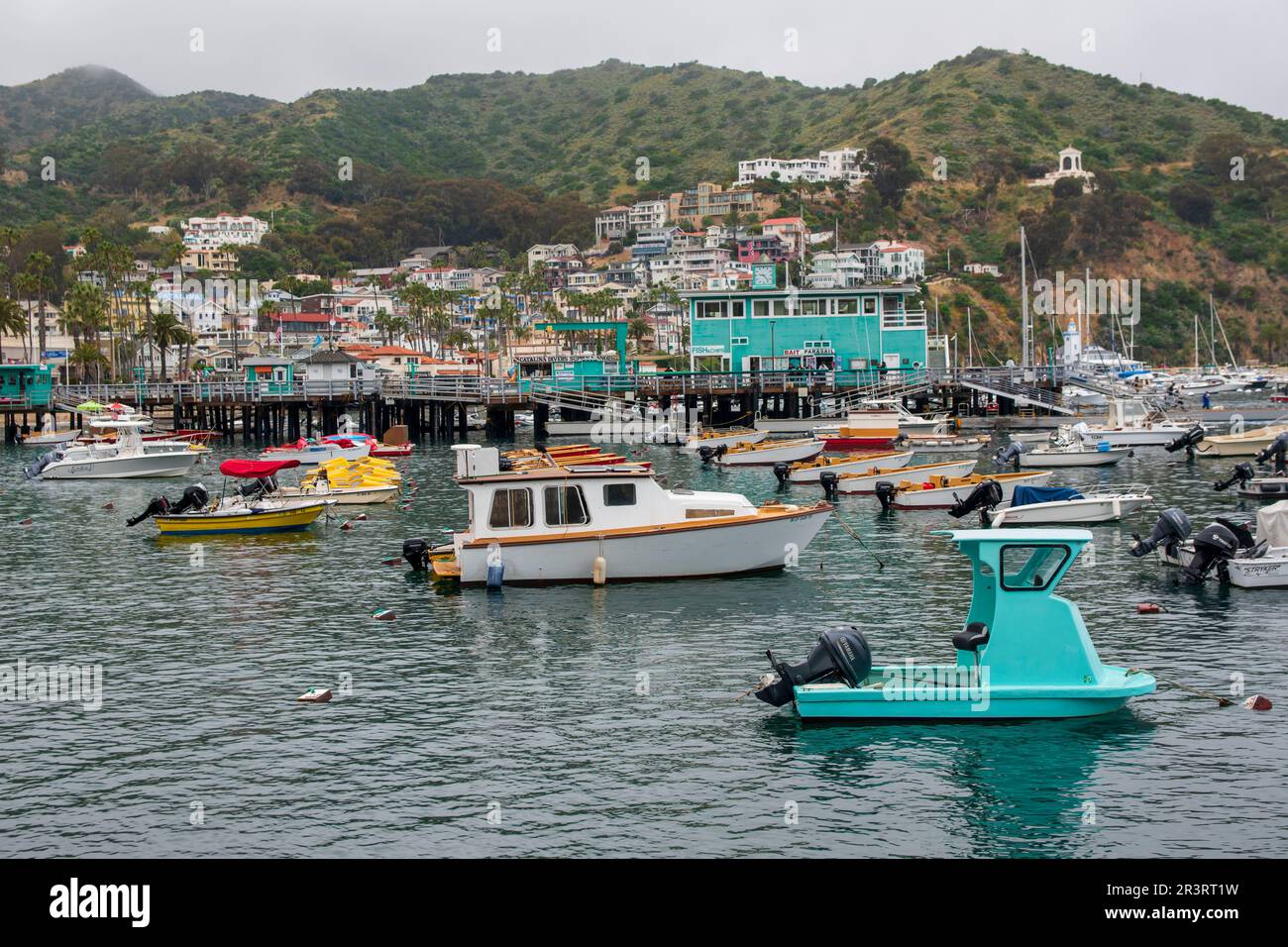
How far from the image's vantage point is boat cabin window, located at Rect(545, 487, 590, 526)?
3681cm

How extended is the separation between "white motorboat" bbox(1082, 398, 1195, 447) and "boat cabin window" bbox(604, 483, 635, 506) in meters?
45.9

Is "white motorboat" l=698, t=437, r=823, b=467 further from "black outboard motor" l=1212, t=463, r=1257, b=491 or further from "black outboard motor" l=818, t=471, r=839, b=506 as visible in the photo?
"black outboard motor" l=1212, t=463, r=1257, b=491

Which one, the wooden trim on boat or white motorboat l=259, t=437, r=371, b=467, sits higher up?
white motorboat l=259, t=437, r=371, b=467

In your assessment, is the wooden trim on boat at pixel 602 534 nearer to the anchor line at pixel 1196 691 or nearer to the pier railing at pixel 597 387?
the anchor line at pixel 1196 691

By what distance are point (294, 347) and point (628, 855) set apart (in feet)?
528

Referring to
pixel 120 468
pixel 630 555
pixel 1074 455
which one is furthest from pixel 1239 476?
pixel 120 468

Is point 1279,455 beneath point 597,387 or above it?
beneath

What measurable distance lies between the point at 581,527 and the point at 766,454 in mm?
41254

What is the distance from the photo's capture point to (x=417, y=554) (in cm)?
4053

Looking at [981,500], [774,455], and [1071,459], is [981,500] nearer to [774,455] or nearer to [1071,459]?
[1071,459]

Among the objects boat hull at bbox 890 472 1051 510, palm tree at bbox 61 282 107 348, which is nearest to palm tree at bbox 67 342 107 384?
palm tree at bbox 61 282 107 348

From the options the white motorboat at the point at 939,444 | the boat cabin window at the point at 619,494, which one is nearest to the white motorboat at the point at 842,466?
the white motorboat at the point at 939,444

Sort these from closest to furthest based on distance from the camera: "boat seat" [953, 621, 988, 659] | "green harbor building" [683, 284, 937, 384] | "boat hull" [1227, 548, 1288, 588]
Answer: "boat seat" [953, 621, 988, 659]
"boat hull" [1227, 548, 1288, 588]
"green harbor building" [683, 284, 937, 384]
